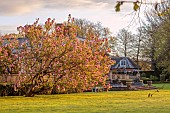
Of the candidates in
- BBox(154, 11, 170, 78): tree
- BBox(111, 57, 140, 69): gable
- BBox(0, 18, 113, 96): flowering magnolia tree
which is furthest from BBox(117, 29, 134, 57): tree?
BBox(0, 18, 113, 96): flowering magnolia tree

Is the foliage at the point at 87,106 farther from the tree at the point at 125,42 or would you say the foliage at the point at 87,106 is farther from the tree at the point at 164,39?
the tree at the point at 125,42

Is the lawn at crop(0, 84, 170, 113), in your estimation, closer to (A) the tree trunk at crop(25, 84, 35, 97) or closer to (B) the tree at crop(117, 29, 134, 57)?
(A) the tree trunk at crop(25, 84, 35, 97)

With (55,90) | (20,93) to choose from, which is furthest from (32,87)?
(55,90)

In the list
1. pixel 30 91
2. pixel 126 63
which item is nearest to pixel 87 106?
pixel 30 91

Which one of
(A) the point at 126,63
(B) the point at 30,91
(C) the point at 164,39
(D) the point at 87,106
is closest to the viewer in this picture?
(D) the point at 87,106

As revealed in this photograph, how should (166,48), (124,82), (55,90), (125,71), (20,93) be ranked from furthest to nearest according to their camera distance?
(125,71) < (166,48) < (124,82) < (55,90) < (20,93)

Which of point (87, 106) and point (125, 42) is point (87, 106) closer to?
point (87, 106)

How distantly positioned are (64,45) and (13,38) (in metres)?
3.77

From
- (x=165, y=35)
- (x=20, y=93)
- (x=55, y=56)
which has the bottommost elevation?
(x=20, y=93)

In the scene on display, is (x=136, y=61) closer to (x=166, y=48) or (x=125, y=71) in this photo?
(x=125, y=71)

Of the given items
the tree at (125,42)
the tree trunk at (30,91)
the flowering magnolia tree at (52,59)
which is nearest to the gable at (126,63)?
the tree at (125,42)

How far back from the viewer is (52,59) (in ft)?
92.3

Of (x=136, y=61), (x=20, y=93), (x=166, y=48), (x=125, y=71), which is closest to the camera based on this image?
(x=20, y=93)

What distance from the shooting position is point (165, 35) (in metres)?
48.6
